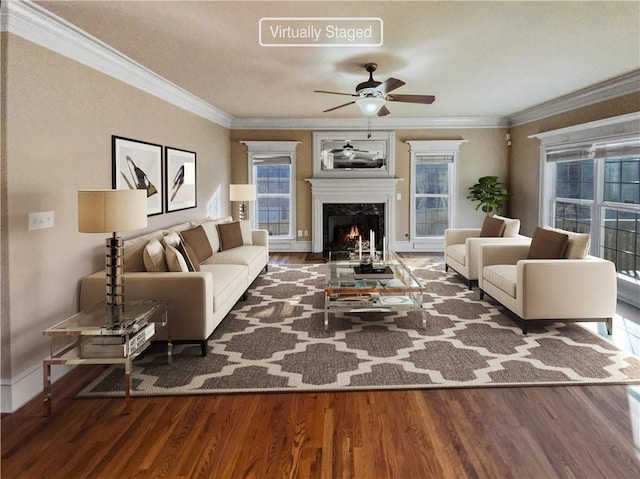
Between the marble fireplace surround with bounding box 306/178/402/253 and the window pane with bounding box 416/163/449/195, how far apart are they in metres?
0.47

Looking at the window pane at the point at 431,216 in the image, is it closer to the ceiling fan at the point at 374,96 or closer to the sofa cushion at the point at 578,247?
the ceiling fan at the point at 374,96

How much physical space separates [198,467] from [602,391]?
2492mm

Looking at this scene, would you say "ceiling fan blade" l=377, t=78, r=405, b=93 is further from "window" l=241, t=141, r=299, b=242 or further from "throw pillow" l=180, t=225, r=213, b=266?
"window" l=241, t=141, r=299, b=242

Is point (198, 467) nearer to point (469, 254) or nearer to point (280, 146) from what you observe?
point (469, 254)

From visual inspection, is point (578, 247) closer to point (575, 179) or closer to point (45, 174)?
point (575, 179)

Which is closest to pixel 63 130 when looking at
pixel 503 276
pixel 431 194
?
pixel 503 276

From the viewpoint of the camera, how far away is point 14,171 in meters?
2.79

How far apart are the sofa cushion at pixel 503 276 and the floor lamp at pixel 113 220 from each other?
3.25m

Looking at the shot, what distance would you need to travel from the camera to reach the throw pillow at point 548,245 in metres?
4.30

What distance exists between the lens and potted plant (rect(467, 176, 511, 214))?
26.2 feet

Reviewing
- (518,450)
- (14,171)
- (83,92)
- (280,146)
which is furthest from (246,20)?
(280,146)

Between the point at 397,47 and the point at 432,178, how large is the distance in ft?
16.3

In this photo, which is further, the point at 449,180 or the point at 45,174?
the point at 449,180

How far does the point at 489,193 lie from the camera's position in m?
8.04
